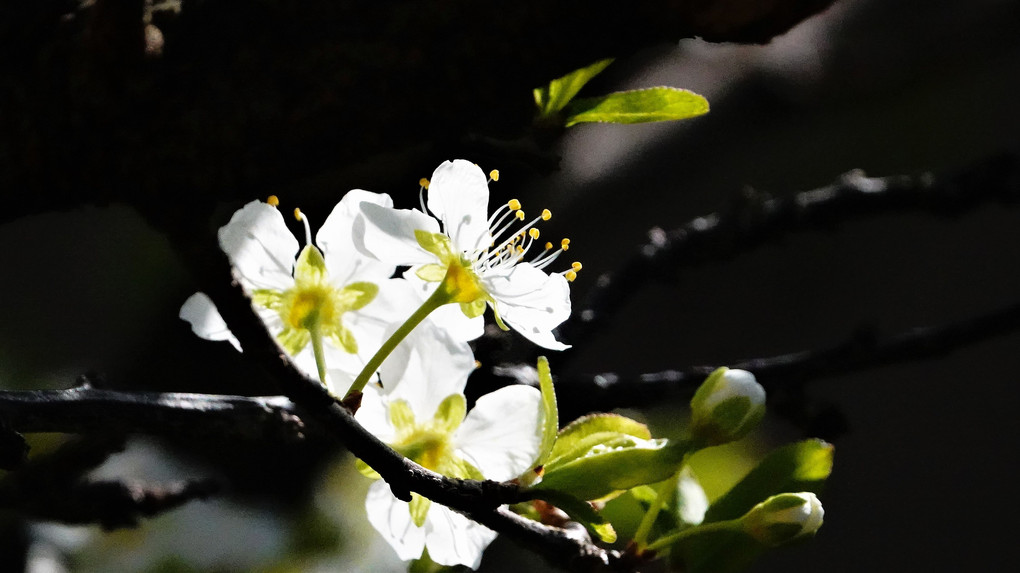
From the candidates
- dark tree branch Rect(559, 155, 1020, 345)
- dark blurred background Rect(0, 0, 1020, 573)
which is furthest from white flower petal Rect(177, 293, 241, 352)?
dark blurred background Rect(0, 0, 1020, 573)

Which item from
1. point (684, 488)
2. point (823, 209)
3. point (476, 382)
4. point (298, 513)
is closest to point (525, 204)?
point (298, 513)

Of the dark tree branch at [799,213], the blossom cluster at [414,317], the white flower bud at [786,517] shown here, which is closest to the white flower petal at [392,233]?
the blossom cluster at [414,317]

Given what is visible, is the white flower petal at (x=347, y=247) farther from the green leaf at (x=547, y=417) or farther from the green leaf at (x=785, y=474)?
the green leaf at (x=785, y=474)

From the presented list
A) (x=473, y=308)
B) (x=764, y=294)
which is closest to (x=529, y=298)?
(x=473, y=308)

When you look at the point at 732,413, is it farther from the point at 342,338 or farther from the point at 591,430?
the point at 342,338

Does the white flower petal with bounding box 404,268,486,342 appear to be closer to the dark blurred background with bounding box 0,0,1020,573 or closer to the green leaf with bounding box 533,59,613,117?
the green leaf with bounding box 533,59,613,117

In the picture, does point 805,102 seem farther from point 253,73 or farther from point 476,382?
point 253,73
